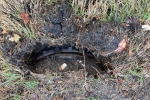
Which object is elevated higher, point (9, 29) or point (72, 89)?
point (9, 29)

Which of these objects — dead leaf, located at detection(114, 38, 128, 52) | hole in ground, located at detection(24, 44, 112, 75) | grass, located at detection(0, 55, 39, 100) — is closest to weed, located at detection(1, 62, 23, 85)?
grass, located at detection(0, 55, 39, 100)

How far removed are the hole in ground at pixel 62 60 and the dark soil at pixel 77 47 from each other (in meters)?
0.03

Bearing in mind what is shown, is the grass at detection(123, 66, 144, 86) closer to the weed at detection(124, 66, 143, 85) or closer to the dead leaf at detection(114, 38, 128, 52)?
the weed at detection(124, 66, 143, 85)

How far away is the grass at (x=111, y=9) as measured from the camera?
6.53 ft

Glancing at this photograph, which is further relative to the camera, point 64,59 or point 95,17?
point 64,59

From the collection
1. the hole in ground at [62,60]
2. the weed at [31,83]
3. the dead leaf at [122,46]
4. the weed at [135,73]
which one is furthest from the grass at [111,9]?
the weed at [31,83]

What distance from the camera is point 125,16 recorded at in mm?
2039

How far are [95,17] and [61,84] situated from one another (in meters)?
0.59

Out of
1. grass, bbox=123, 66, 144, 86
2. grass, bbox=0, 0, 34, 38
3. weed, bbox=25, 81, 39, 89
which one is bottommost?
weed, bbox=25, 81, 39, 89

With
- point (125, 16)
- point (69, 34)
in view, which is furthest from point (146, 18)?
point (69, 34)

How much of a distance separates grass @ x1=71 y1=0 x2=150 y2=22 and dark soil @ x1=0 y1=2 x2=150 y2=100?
0.18 feet

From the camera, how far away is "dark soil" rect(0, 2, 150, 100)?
1990mm

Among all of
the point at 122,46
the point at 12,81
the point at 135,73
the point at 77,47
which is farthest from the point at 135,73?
the point at 12,81

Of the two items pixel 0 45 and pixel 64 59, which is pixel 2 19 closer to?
pixel 0 45
